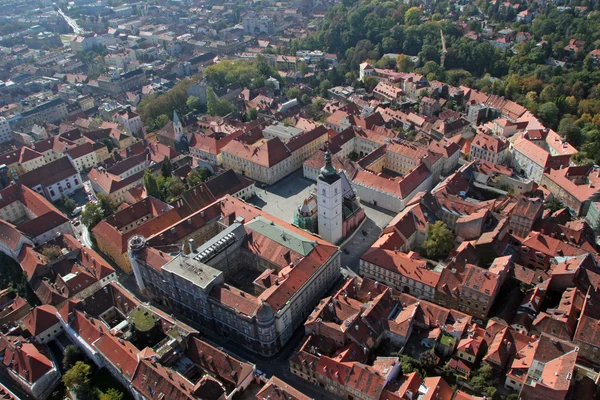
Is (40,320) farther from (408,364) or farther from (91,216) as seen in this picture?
(408,364)

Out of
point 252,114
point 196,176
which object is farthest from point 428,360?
point 252,114

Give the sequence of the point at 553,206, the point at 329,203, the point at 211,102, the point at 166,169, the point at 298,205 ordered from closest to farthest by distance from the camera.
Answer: the point at 329,203 < the point at 553,206 < the point at 298,205 < the point at 166,169 < the point at 211,102

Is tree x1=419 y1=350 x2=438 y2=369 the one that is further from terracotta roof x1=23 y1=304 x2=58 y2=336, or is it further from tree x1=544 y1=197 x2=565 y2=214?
terracotta roof x1=23 y1=304 x2=58 y2=336

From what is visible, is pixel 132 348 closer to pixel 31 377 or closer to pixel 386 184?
pixel 31 377

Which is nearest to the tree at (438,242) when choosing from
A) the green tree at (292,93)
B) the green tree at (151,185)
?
the green tree at (151,185)

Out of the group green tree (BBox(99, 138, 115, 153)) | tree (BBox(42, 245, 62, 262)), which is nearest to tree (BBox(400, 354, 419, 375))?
tree (BBox(42, 245, 62, 262))

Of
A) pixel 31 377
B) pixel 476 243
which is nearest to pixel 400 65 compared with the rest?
pixel 476 243
